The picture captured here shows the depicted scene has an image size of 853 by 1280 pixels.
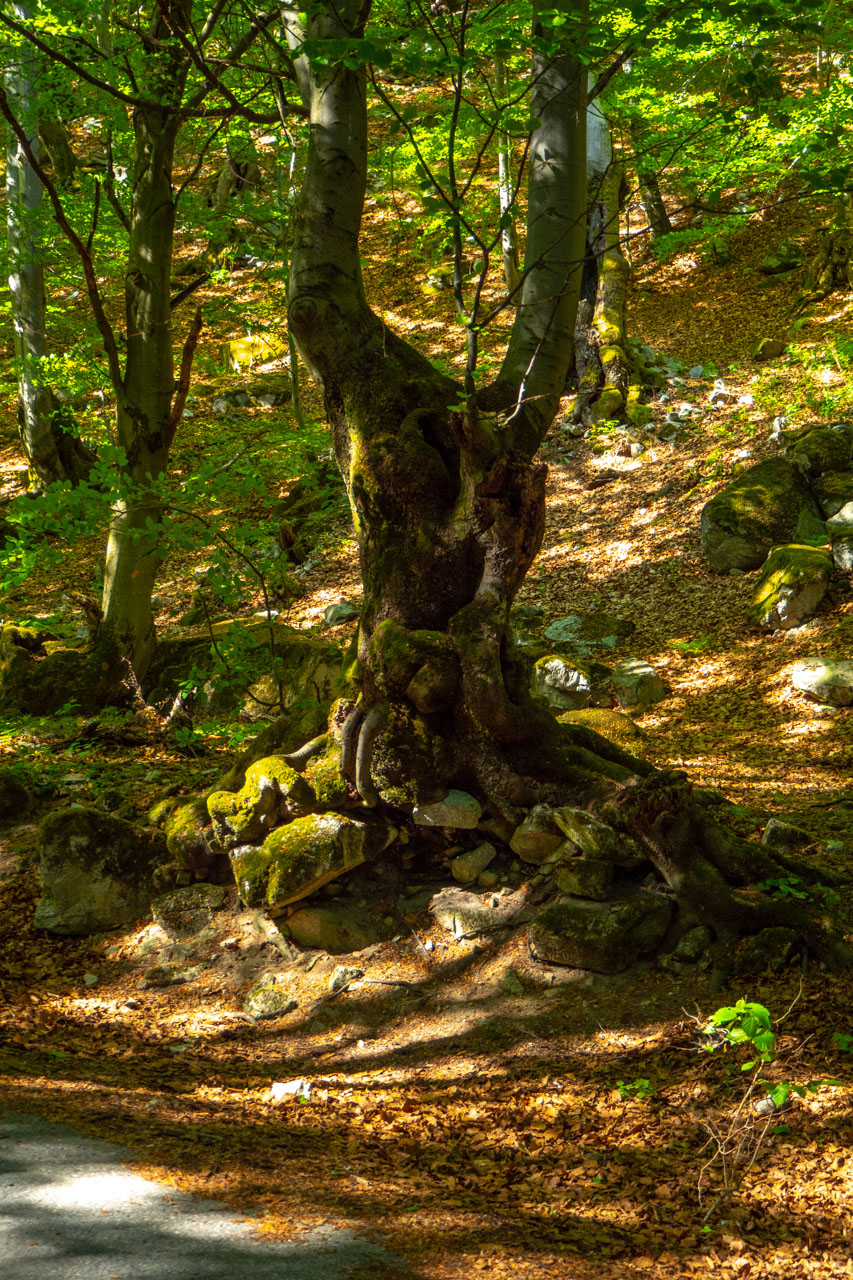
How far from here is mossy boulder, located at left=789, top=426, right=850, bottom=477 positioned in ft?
29.1

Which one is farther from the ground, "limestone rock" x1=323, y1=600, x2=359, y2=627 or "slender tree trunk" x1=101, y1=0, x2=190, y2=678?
"slender tree trunk" x1=101, y1=0, x2=190, y2=678

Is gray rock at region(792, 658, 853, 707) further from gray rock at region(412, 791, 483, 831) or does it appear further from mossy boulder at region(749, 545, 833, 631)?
gray rock at region(412, 791, 483, 831)

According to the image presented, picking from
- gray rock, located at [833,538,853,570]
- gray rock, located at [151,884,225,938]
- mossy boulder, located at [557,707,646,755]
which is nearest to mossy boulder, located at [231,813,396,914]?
gray rock, located at [151,884,225,938]

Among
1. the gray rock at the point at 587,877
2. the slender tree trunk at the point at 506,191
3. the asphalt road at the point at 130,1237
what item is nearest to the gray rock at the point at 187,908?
the gray rock at the point at 587,877

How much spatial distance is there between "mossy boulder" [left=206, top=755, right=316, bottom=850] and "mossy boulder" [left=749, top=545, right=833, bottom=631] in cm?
520

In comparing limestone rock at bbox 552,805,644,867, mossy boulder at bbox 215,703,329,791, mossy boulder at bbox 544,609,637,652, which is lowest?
limestone rock at bbox 552,805,644,867

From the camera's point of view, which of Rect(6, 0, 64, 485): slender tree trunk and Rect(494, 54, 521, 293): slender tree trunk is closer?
Rect(6, 0, 64, 485): slender tree trunk

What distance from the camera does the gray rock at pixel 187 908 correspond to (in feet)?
15.5

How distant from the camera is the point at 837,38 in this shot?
1388 centimetres

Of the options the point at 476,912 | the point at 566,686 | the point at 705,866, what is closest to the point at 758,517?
the point at 566,686

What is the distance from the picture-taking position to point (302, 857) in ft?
13.9

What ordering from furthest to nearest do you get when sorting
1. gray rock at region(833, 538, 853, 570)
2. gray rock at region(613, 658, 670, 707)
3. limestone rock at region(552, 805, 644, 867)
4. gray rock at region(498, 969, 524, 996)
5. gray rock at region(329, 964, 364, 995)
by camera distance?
1. gray rock at region(833, 538, 853, 570)
2. gray rock at region(613, 658, 670, 707)
3. gray rock at region(329, 964, 364, 995)
4. limestone rock at region(552, 805, 644, 867)
5. gray rock at region(498, 969, 524, 996)

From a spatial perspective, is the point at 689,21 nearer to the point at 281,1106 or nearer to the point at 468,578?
the point at 468,578

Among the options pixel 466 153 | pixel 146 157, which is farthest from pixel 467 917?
pixel 466 153
